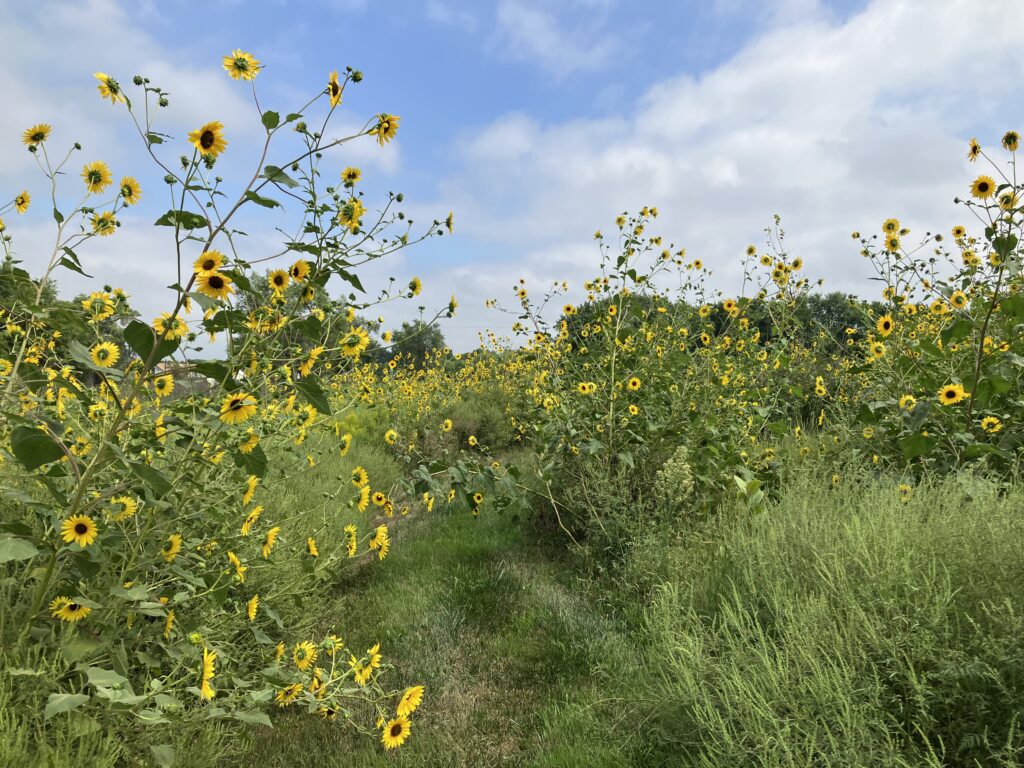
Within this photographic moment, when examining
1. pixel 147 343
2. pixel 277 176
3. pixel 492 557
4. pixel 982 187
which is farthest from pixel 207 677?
pixel 982 187

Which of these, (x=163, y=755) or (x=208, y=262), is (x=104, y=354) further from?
(x=163, y=755)

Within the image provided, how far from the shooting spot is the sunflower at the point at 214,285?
5.82ft

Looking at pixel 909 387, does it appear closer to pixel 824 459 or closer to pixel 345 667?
pixel 824 459

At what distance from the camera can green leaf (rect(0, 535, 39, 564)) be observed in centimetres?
152

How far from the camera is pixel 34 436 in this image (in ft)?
5.11

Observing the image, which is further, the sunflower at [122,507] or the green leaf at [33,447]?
the sunflower at [122,507]

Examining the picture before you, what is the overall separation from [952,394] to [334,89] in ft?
12.2

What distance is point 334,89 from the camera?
2018mm

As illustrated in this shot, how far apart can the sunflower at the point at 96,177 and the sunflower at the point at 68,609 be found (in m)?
1.55

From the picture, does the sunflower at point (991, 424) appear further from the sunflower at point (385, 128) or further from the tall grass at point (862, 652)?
the sunflower at point (385, 128)

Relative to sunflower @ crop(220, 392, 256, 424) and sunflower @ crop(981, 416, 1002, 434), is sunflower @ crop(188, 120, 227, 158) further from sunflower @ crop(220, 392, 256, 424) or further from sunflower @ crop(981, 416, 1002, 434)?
sunflower @ crop(981, 416, 1002, 434)

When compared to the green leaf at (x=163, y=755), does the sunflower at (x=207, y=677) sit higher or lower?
higher

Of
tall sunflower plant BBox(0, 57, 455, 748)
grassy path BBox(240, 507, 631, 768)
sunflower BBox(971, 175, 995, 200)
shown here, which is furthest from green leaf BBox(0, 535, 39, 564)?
sunflower BBox(971, 175, 995, 200)

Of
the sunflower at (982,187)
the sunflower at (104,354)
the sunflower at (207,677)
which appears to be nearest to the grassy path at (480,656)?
the sunflower at (207,677)
